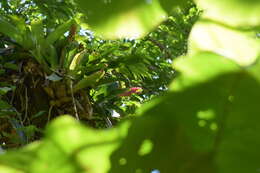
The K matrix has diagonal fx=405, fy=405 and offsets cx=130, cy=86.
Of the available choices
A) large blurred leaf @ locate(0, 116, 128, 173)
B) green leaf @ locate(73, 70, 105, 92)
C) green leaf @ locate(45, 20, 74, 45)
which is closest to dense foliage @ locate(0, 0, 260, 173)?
large blurred leaf @ locate(0, 116, 128, 173)

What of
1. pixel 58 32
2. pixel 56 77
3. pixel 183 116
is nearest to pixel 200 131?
pixel 183 116

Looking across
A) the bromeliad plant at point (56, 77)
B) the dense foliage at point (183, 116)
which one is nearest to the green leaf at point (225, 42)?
the dense foliage at point (183, 116)

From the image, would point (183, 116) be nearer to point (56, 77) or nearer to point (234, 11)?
point (234, 11)

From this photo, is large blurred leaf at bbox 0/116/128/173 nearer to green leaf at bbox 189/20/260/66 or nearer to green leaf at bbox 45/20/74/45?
green leaf at bbox 189/20/260/66

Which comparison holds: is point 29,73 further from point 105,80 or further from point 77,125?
point 77,125

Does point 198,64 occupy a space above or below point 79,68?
below

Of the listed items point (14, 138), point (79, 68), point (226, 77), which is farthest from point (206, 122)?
point (79, 68)
